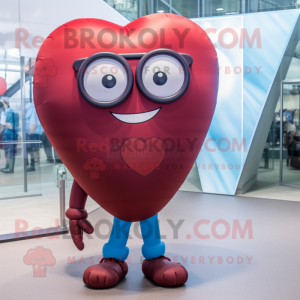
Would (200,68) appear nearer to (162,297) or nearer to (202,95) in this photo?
(202,95)

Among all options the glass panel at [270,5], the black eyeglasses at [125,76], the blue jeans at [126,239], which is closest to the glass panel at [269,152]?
the glass panel at [270,5]

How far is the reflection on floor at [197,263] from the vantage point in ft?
8.29

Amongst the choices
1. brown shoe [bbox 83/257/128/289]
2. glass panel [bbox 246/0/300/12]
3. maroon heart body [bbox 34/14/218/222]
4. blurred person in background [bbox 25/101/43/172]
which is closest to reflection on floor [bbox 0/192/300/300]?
brown shoe [bbox 83/257/128/289]

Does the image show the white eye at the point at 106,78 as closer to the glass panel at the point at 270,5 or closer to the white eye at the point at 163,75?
the white eye at the point at 163,75

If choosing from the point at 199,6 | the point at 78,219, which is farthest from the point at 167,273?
the point at 199,6

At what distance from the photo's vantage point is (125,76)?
2.02 meters

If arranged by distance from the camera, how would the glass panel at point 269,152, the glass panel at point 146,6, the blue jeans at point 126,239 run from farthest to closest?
the glass panel at point 269,152 < the glass panel at point 146,6 < the blue jeans at point 126,239

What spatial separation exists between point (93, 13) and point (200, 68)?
430cm

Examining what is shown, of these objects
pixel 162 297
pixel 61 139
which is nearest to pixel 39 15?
pixel 61 139

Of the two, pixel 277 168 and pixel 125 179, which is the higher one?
pixel 125 179

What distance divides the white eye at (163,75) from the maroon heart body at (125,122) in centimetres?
6

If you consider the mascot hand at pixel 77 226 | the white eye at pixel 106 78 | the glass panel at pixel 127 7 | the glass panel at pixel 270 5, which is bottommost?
the mascot hand at pixel 77 226

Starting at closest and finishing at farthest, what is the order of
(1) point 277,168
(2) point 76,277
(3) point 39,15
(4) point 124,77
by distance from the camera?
(4) point 124,77, (2) point 76,277, (3) point 39,15, (1) point 277,168

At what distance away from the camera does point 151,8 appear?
7.02 metres
